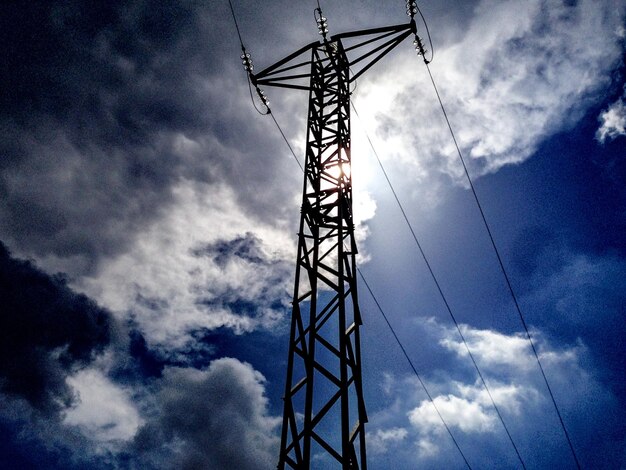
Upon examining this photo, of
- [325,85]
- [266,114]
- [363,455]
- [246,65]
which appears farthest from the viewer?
[266,114]

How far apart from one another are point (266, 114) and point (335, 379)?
31.8 ft

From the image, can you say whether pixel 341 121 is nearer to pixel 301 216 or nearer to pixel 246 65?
pixel 301 216

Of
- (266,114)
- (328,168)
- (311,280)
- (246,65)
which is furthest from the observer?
(266,114)

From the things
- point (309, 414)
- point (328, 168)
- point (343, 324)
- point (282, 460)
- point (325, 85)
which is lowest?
point (282, 460)

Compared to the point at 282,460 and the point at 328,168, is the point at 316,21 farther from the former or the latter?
the point at 282,460

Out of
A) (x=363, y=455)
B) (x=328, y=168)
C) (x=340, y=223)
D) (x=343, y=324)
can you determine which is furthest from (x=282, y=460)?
(x=328, y=168)

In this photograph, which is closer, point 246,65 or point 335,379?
point 335,379

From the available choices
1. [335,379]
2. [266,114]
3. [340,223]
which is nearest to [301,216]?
[340,223]

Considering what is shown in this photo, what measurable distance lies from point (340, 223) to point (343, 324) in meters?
2.31

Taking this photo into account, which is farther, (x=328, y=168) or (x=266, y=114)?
(x=266, y=114)

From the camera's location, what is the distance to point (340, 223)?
7.79 metres

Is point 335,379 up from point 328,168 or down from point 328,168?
down

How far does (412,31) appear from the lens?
33.1 feet

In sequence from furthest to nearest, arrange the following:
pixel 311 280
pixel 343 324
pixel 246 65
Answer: pixel 246 65 < pixel 311 280 < pixel 343 324
